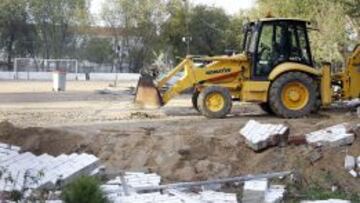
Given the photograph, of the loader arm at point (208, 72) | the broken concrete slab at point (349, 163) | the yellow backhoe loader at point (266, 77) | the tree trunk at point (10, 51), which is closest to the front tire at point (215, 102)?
the yellow backhoe loader at point (266, 77)

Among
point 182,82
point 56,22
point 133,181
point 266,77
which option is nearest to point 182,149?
point 133,181

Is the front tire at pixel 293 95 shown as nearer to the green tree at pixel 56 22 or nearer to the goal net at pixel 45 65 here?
the goal net at pixel 45 65

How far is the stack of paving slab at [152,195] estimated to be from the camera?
942cm

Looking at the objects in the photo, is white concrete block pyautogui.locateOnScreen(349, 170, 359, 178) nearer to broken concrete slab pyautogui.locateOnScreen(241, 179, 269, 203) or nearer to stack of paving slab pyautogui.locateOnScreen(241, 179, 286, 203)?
stack of paving slab pyautogui.locateOnScreen(241, 179, 286, 203)

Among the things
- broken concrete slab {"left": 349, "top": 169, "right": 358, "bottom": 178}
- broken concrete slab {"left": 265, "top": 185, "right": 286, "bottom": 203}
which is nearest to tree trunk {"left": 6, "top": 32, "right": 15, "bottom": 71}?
broken concrete slab {"left": 349, "top": 169, "right": 358, "bottom": 178}

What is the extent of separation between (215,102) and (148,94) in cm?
178

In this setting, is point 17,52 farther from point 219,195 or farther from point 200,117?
point 219,195

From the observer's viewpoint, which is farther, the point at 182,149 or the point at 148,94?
the point at 148,94

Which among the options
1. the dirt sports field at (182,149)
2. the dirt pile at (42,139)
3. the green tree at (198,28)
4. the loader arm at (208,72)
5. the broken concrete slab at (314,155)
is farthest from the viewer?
the green tree at (198,28)

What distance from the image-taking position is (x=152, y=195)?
966 cm

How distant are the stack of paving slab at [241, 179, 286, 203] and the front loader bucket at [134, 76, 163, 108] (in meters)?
8.00

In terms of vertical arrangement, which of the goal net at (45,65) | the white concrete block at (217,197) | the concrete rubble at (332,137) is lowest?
the goal net at (45,65)

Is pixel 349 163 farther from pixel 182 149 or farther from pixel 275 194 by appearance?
pixel 182 149

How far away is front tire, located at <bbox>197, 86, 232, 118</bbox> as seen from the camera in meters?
17.6
